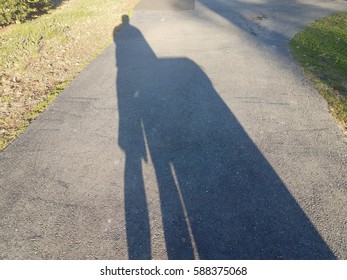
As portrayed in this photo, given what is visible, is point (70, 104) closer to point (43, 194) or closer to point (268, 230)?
point (43, 194)

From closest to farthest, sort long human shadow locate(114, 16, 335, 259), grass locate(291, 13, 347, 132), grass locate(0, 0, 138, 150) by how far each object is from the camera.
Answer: long human shadow locate(114, 16, 335, 259), grass locate(291, 13, 347, 132), grass locate(0, 0, 138, 150)

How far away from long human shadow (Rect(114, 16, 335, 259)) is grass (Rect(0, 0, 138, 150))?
2038 mm

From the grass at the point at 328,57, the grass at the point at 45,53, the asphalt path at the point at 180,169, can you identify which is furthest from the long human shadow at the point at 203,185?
the grass at the point at 328,57

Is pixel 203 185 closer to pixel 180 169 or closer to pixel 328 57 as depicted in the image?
pixel 180 169

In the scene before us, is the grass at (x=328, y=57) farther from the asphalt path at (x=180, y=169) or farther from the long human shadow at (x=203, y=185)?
the long human shadow at (x=203, y=185)

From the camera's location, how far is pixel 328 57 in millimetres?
7230

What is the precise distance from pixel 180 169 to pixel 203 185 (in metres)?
0.47

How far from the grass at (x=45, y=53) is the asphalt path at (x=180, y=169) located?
1.69ft

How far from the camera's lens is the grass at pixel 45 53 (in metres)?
5.71

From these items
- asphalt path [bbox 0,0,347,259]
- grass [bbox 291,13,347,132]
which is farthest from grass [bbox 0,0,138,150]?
grass [bbox 291,13,347,132]

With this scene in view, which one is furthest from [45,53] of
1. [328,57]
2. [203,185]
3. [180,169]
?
[328,57]

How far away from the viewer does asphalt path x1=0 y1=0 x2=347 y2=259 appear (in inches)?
126

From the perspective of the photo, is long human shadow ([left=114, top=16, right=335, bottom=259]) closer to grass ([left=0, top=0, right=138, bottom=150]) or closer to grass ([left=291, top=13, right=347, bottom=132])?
grass ([left=0, top=0, right=138, bottom=150])

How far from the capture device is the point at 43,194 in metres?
3.84
